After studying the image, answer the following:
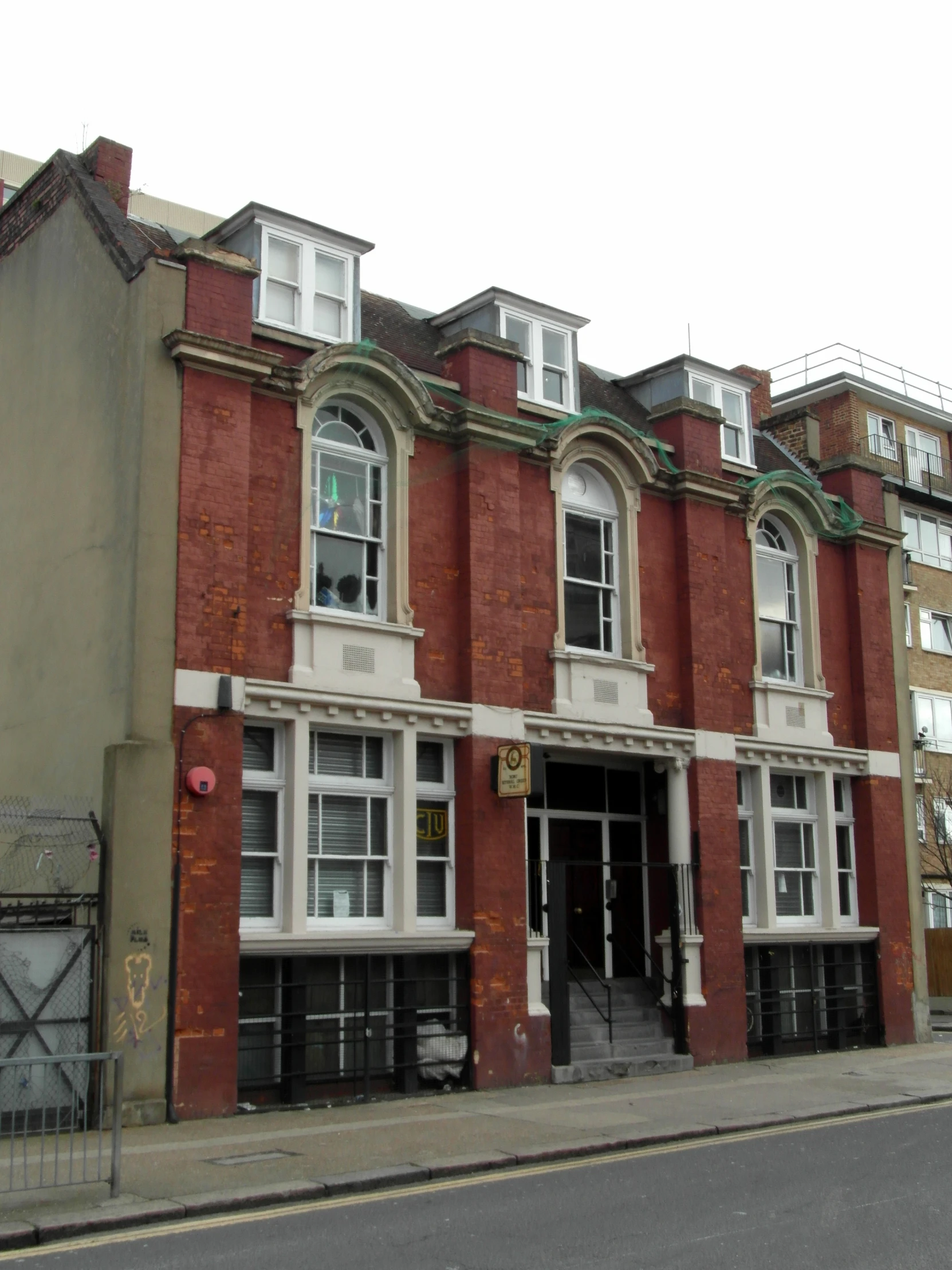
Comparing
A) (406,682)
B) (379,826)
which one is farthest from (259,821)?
(406,682)

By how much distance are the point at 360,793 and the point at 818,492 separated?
32.0 feet

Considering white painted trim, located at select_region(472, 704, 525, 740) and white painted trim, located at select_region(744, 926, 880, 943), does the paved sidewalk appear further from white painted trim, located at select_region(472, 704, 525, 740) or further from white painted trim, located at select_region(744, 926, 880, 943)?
white painted trim, located at select_region(472, 704, 525, 740)

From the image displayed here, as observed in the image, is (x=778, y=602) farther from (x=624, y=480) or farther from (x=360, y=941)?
(x=360, y=941)

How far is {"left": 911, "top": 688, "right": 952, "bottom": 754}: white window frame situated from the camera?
3594cm

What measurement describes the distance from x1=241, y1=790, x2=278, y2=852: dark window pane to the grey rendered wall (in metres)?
1.40

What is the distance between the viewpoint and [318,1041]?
14891 millimetres

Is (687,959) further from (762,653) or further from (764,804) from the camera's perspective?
(762,653)

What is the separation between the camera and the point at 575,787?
1966 cm

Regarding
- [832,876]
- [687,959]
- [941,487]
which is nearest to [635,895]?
[687,959]

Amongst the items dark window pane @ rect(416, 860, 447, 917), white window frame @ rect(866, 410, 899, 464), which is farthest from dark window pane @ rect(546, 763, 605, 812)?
white window frame @ rect(866, 410, 899, 464)

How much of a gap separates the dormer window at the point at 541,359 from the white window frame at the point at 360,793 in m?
5.94

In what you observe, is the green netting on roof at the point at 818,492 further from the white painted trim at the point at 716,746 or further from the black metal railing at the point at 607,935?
the black metal railing at the point at 607,935

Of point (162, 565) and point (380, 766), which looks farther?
point (380, 766)

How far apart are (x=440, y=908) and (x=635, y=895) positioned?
420 cm
